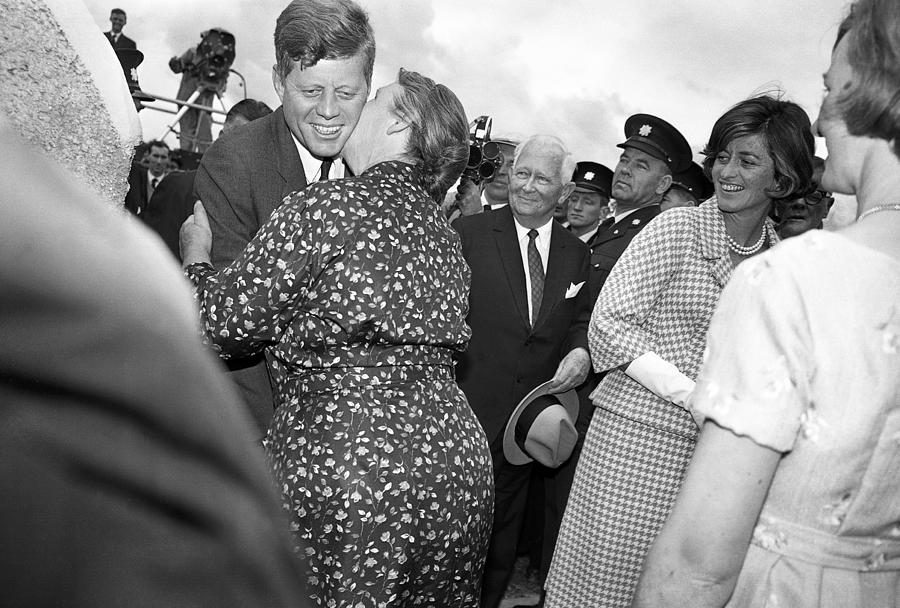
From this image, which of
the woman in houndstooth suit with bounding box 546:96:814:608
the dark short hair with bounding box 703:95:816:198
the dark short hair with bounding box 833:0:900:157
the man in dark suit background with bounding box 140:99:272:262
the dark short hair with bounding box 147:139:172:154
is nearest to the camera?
the dark short hair with bounding box 833:0:900:157

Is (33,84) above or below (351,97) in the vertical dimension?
below

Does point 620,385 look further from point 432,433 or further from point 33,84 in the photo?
point 33,84

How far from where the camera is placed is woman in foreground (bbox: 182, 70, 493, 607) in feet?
6.56

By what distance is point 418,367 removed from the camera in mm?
2152

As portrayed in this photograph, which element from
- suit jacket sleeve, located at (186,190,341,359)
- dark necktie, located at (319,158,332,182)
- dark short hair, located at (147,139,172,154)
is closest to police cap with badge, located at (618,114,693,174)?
dark necktie, located at (319,158,332,182)

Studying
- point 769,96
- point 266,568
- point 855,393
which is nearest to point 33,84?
point 266,568

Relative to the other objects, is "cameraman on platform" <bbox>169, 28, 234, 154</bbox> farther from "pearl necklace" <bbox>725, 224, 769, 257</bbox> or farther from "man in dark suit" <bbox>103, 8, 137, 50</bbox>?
"pearl necklace" <bbox>725, 224, 769, 257</bbox>

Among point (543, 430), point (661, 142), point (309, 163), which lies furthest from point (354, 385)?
point (661, 142)

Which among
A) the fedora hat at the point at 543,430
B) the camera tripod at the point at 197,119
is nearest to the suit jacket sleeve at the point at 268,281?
the fedora hat at the point at 543,430

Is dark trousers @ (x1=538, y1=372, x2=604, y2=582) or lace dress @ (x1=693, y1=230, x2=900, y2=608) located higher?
lace dress @ (x1=693, y1=230, x2=900, y2=608)

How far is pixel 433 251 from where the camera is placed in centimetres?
225

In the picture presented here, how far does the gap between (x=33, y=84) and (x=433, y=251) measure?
131 centimetres

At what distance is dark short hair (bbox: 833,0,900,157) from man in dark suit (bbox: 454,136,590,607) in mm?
2499

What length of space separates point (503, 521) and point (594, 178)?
129 inches
